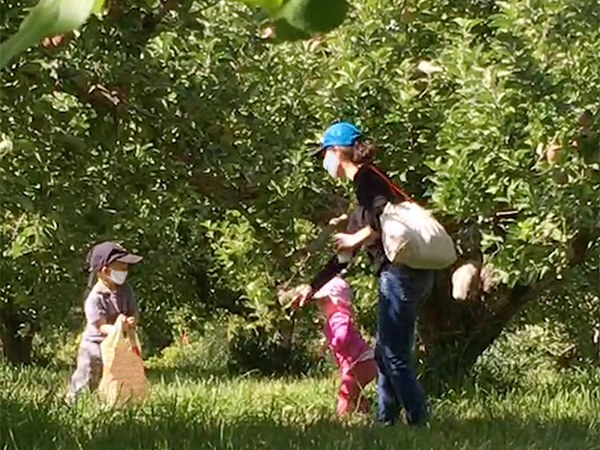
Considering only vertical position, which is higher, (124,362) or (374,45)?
(374,45)

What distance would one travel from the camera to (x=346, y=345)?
6668mm

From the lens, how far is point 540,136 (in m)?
6.21

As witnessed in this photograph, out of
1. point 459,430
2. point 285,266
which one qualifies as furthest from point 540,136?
point 285,266

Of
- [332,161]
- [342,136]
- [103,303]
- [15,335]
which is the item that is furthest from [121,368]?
[15,335]

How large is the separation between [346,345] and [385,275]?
1607 millimetres

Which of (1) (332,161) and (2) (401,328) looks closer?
(2) (401,328)

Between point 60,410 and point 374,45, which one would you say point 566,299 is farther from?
point 60,410

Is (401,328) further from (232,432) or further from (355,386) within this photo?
(355,386)

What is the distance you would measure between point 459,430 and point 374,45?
10.2ft

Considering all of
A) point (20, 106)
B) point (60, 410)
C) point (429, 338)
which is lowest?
point (60, 410)

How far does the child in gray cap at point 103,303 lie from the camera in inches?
266

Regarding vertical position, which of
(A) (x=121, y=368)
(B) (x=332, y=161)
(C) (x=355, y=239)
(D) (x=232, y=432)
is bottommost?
(D) (x=232, y=432)

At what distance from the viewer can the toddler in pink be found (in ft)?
20.9

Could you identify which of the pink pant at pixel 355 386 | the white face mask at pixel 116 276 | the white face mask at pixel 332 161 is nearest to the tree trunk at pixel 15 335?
the white face mask at pixel 116 276
